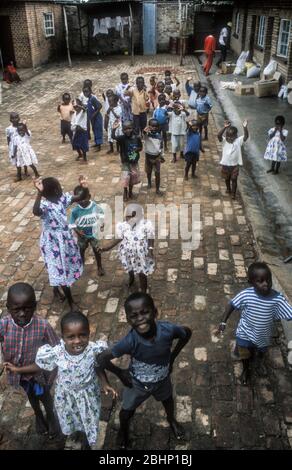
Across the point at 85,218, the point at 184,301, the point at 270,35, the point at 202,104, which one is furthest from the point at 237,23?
the point at 184,301

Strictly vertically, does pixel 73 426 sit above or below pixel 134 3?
below

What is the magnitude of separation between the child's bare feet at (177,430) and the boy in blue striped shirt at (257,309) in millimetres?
810

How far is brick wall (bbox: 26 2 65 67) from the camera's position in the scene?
19234mm

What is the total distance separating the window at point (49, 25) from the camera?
21266mm

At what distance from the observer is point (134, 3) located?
23.4 meters

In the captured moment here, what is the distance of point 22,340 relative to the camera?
2.81 m

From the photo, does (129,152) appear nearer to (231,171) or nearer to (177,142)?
(231,171)

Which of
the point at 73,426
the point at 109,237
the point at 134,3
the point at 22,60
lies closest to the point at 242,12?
the point at 134,3

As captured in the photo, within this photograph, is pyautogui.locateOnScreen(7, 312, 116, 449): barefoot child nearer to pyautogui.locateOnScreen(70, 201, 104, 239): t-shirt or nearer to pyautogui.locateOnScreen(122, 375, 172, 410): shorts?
pyautogui.locateOnScreen(122, 375, 172, 410): shorts

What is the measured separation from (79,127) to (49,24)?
16.9 meters

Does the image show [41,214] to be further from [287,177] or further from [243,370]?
[287,177]

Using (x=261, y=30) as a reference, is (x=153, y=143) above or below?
below

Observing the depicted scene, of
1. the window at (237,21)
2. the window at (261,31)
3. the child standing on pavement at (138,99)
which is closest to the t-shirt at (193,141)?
the child standing on pavement at (138,99)
